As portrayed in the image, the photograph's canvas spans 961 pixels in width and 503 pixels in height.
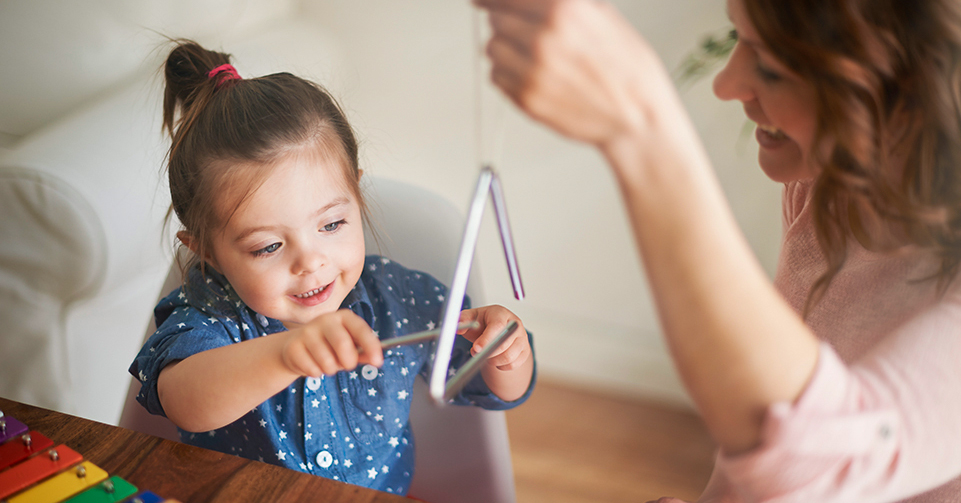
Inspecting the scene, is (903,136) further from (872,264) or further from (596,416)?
(596,416)

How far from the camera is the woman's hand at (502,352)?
609 mm

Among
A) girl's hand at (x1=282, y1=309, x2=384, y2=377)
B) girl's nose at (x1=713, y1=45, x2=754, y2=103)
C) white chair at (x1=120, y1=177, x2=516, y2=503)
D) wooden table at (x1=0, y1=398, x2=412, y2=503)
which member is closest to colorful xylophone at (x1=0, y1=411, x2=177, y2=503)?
wooden table at (x1=0, y1=398, x2=412, y2=503)

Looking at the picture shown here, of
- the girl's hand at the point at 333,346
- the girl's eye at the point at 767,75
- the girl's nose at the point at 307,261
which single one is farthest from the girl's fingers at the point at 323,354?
the girl's eye at the point at 767,75

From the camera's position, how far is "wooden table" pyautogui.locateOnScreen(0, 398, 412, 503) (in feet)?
1.49

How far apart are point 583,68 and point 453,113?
76 cm

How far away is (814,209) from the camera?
45 cm

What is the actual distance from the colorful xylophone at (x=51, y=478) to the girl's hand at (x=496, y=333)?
294 mm

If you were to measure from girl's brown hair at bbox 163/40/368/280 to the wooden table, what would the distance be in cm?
18

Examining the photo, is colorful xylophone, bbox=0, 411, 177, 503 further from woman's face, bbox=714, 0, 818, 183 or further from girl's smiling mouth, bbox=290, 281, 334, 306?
woman's face, bbox=714, 0, 818, 183

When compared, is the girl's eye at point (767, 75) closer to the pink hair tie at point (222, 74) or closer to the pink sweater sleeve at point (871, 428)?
the pink sweater sleeve at point (871, 428)

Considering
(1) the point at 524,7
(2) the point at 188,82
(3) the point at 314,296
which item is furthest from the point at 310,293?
(1) the point at 524,7

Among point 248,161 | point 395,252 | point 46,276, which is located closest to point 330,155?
point 248,161

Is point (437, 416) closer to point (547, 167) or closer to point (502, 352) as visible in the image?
point (502, 352)

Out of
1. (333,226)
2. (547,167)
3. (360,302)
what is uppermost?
(333,226)
